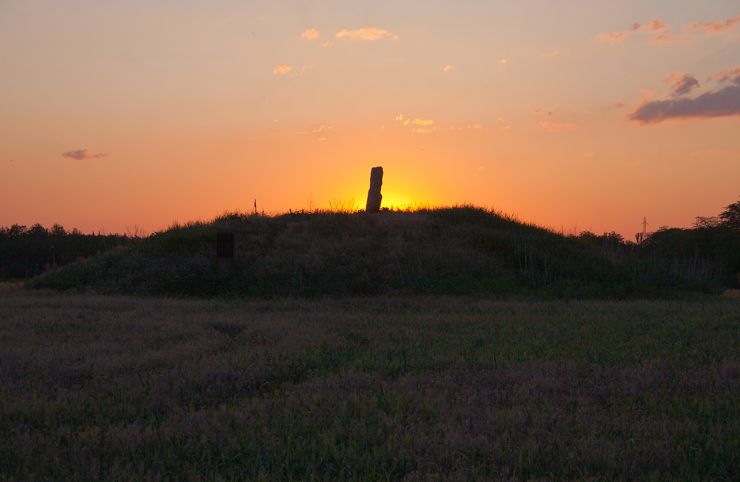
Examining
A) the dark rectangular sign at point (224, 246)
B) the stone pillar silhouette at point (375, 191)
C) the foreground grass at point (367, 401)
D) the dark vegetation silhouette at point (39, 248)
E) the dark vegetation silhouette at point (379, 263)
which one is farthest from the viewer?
the dark vegetation silhouette at point (39, 248)

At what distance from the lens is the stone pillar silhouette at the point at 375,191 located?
3244cm

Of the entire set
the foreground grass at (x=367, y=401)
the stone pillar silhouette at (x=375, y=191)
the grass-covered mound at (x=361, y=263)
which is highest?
the stone pillar silhouette at (x=375, y=191)

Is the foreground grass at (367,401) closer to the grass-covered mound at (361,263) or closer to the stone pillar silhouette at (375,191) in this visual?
the grass-covered mound at (361,263)

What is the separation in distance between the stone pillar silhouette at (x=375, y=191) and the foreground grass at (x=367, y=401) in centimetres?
1855

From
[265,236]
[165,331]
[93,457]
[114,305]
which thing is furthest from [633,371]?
[265,236]

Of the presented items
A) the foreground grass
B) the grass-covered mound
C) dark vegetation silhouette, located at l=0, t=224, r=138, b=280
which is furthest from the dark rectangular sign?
dark vegetation silhouette, located at l=0, t=224, r=138, b=280

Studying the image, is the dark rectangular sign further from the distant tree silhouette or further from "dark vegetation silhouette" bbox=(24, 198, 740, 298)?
the distant tree silhouette

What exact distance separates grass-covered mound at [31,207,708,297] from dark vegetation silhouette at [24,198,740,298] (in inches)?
1.8

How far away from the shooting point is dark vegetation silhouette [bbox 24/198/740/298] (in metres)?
24.2

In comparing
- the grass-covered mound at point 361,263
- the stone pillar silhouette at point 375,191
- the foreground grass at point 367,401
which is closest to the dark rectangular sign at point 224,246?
the grass-covered mound at point 361,263

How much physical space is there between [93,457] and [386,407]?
2.92 metres

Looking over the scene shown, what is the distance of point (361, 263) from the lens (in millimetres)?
25844

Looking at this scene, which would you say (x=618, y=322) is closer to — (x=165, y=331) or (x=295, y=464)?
(x=165, y=331)

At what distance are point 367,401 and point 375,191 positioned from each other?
1003 inches
